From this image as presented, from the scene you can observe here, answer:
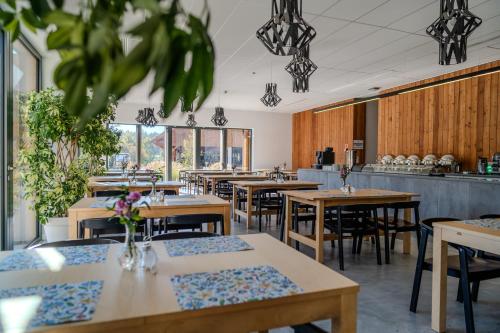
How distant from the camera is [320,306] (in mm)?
1284

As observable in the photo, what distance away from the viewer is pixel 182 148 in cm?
1295

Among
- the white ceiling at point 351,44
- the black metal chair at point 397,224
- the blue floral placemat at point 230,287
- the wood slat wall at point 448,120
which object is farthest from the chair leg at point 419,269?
the wood slat wall at point 448,120

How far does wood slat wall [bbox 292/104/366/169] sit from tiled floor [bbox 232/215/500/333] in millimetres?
6957

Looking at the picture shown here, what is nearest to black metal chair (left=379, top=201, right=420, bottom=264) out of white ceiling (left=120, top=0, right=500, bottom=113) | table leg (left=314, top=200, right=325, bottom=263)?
table leg (left=314, top=200, right=325, bottom=263)

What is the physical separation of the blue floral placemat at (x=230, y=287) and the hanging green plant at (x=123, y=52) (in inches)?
30.2

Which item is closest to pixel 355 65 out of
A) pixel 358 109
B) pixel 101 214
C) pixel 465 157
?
pixel 465 157

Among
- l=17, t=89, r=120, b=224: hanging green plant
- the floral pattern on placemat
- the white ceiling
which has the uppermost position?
the white ceiling

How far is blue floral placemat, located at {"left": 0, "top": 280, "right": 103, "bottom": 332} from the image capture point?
1.04m

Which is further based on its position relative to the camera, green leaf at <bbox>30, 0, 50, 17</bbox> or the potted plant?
the potted plant

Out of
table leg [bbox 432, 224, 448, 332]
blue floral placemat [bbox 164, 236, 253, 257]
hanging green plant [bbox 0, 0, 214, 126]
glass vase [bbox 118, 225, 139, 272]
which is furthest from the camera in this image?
table leg [bbox 432, 224, 448, 332]

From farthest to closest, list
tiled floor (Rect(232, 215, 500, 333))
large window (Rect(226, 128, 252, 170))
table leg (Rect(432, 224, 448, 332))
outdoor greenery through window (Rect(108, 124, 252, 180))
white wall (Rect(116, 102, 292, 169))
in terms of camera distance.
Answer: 1. large window (Rect(226, 128, 252, 170))
2. white wall (Rect(116, 102, 292, 169))
3. outdoor greenery through window (Rect(108, 124, 252, 180))
4. tiled floor (Rect(232, 215, 500, 333))
5. table leg (Rect(432, 224, 448, 332))

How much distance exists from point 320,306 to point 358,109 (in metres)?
10.2

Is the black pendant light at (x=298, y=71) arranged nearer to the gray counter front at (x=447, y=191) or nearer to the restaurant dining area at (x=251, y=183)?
the restaurant dining area at (x=251, y=183)

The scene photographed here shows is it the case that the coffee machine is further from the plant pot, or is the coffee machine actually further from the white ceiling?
the plant pot
